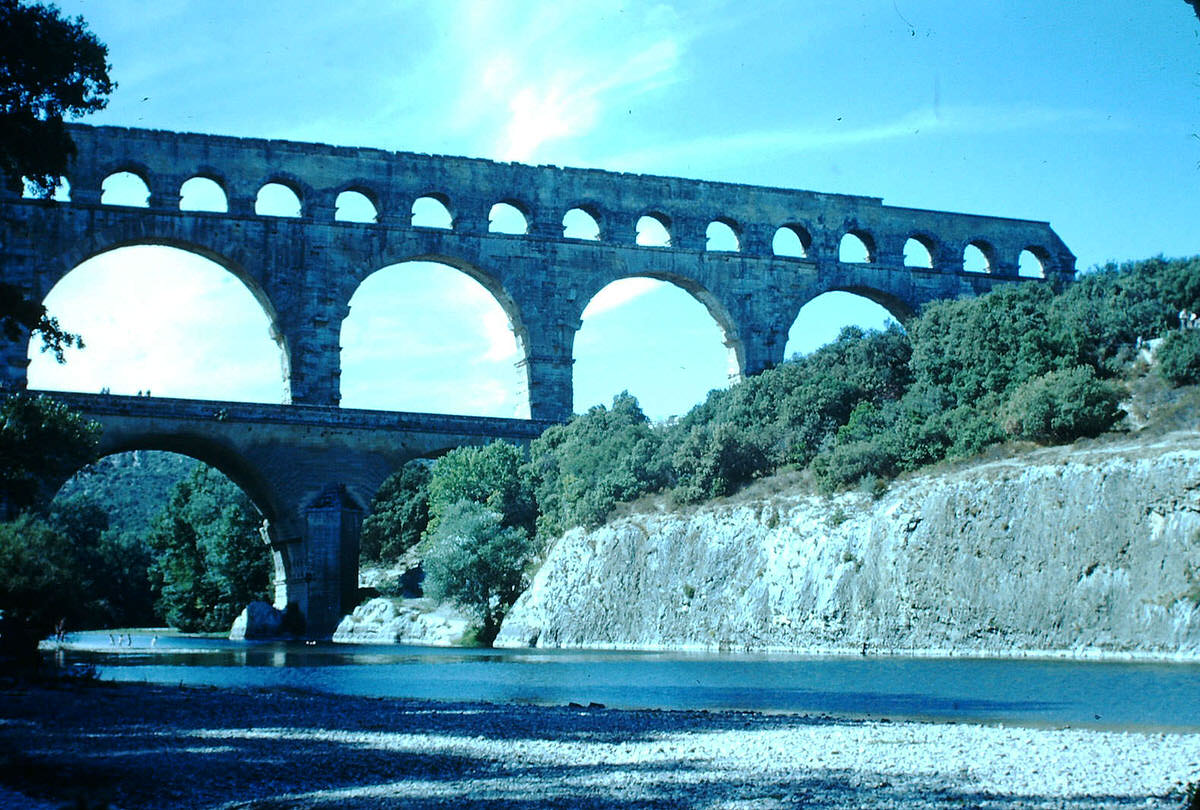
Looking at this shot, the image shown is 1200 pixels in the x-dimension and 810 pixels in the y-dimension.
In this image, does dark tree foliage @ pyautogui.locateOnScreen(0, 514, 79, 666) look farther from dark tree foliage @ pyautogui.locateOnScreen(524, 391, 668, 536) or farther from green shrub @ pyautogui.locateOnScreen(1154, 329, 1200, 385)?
green shrub @ pyautogui.locateOnScreen(1154, 329, 1200, 385)

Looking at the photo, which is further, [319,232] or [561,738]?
[319,232]

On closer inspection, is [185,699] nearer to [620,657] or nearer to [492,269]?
[620,657]

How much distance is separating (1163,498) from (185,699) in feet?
48.0

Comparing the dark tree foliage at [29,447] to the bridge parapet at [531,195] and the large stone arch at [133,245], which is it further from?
the bridge parapet at [531,195]

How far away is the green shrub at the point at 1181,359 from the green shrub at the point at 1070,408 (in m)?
1.05

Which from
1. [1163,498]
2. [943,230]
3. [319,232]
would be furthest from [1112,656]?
[943,230]

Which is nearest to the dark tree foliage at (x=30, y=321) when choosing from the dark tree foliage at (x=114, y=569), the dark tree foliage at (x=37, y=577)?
the dark tree foliage at (x=37, y=577)

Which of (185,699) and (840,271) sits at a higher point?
(840,271)

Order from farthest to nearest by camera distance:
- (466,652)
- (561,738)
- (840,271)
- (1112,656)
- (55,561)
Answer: (840,271), (466,652), (55,561), (1112,656), (561,738)

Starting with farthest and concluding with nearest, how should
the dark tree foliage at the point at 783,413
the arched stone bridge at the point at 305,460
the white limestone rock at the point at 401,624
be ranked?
the arched stone bridge at the point at 305,460, the white limestone rock at the point at 401,624, the dark tree foliage at the point at 783,413

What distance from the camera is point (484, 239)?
131 feet

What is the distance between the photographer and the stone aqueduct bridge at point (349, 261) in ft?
118

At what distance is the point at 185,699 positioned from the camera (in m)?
13.9

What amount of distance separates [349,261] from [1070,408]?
22.3 meters
